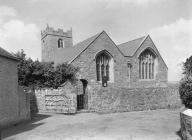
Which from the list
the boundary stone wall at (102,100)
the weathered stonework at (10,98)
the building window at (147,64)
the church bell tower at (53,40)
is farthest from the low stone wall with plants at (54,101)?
the church bell tower at (53,40)

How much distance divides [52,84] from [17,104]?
337 inches

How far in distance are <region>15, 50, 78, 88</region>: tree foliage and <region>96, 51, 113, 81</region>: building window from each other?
17.9 ft

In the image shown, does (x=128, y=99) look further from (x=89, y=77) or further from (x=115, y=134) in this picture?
(x=115, y=134)

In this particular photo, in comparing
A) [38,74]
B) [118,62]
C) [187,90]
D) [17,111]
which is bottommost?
[17,111]

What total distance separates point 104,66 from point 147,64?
747 centimetres

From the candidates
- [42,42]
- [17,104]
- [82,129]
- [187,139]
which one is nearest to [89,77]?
[17,104]

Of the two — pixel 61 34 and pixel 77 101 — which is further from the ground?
pixel 61 34

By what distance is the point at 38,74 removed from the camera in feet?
71.9

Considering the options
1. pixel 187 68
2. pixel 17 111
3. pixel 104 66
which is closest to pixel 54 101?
pixel 17 111

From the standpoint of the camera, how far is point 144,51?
3061 centimetres

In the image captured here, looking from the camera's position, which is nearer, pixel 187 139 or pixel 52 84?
pixel 187 139

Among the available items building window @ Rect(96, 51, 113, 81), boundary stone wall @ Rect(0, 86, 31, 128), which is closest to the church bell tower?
building window @ Rect(96, 51, 113, 81)

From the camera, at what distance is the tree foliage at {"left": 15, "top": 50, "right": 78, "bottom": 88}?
70.8 ft

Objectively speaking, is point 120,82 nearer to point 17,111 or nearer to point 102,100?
point 102,100
